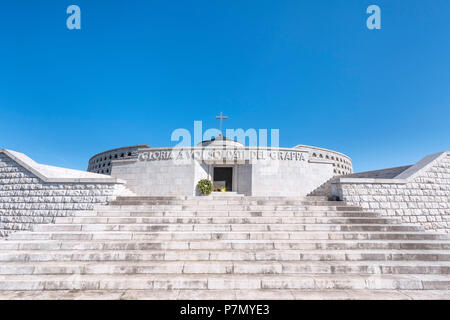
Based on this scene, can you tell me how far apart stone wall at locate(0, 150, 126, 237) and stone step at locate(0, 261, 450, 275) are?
417cm

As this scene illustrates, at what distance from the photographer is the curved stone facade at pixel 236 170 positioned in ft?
45.9

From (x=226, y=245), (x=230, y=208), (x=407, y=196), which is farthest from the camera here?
(x=407, y=196)

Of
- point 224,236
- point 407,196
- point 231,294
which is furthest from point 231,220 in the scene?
point 407,196

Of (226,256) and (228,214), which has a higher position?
(228,214)

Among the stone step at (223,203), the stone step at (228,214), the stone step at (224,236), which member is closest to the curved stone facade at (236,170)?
the stone step at (223,203)

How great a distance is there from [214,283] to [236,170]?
447 inches

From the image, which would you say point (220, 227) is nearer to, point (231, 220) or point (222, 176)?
point (231, 220)

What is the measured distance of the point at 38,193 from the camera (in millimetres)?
9109

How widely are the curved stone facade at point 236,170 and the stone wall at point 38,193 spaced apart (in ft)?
16.3

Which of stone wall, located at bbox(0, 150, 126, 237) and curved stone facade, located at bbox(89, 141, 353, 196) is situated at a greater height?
curved stone facade, located at bbox(89, 141, 353, 196)

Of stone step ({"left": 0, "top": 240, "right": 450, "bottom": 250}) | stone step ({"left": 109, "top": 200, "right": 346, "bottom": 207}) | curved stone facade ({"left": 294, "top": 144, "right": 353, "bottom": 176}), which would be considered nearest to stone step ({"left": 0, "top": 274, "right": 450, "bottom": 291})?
stone step ({"left": 0, "top": 240, "right": 450, "bottom": 250})

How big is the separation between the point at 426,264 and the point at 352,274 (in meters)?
1.93

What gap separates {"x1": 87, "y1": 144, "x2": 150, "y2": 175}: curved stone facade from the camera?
35.6m

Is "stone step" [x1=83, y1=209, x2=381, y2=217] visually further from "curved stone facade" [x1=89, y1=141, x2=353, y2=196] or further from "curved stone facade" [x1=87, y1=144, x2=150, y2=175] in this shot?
"curved stone facade" [x1=87, y1=144, x2=150, y2=175]
